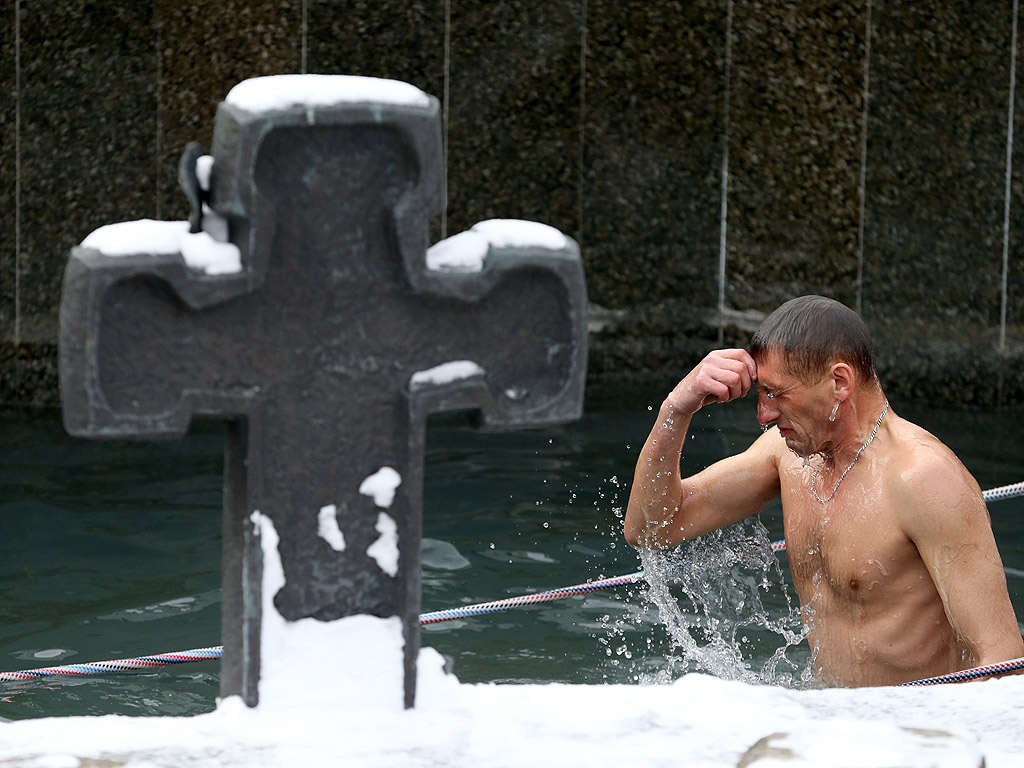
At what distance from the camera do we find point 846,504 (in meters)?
3.71

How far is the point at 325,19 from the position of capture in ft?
31.6

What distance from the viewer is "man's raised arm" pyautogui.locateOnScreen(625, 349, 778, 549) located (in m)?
3.69

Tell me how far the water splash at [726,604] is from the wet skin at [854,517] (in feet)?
0.31

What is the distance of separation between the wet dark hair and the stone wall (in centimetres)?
595

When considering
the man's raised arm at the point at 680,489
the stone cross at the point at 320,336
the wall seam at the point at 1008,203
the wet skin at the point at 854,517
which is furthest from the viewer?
the wall seam at the point at 1008,203

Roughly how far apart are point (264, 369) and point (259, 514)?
20 centimetres

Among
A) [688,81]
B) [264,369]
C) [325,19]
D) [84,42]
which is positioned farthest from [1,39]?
[264,369]

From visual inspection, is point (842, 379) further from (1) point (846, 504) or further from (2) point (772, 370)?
(1) point (846, 504)

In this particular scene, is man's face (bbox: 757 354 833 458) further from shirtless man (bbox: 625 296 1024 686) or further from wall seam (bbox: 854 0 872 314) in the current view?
wall seam (bbox: 854 0 872 314)

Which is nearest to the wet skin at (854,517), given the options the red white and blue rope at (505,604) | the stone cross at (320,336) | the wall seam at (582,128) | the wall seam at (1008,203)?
the red white and blue rope at (505,604)

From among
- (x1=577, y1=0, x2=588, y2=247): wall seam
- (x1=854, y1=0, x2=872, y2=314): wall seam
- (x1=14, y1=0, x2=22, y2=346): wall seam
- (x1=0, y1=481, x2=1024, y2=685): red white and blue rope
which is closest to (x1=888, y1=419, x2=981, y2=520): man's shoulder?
(x1=0, y1=481, x2=1024, y2=685): red white and blue rope

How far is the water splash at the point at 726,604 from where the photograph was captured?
405 cm

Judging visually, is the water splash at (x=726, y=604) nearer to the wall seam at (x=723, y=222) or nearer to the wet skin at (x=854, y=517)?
the wet skin at (x=854, y=517)

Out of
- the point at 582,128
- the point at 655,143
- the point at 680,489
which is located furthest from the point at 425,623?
the point at 655,143
